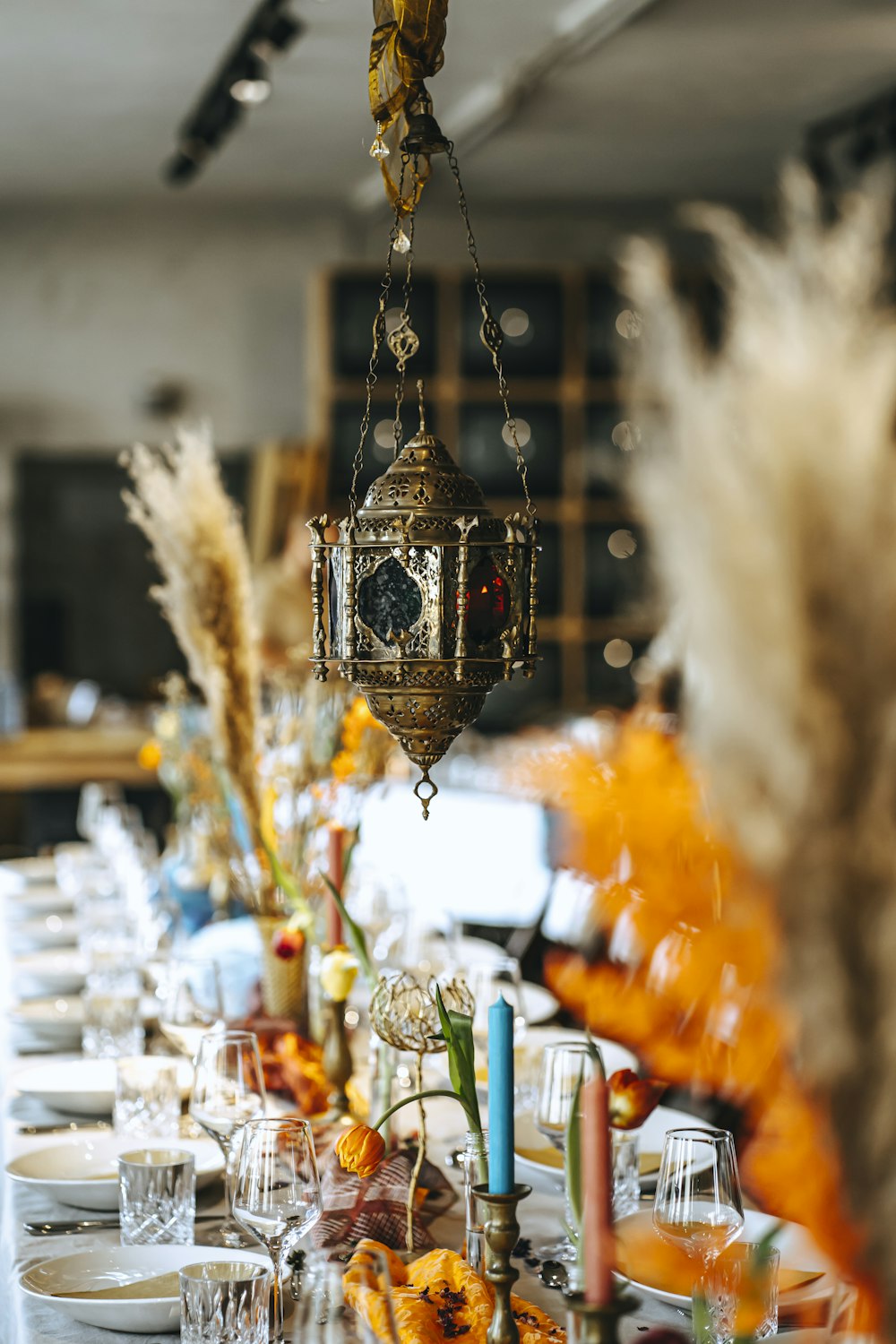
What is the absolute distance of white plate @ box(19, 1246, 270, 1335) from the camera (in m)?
1.27

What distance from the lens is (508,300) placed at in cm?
746

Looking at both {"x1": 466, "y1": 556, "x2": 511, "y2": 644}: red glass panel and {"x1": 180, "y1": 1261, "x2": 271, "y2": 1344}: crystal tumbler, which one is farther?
{"x1": 466, "y1": 556, "x2": 511, "y2": 644}: red glass panel

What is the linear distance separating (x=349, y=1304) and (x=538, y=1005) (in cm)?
158

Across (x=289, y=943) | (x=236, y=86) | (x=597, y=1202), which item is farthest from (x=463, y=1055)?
(x=236, y=86)

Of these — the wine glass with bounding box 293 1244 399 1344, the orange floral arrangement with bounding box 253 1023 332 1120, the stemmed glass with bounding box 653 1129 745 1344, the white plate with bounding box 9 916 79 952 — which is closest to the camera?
the wine glass with bounding box 293 1244 399 1344

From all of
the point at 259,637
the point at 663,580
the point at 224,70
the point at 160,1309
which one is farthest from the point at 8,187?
the point at 663,580

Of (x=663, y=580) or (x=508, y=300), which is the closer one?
(x=663, y=580)

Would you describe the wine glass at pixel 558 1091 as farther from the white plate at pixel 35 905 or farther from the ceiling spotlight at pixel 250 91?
the ceiling spotlight at pixel 250 91

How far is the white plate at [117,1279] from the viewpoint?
1269mm

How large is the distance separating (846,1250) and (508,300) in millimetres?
7118

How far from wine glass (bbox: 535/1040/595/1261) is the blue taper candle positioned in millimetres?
385

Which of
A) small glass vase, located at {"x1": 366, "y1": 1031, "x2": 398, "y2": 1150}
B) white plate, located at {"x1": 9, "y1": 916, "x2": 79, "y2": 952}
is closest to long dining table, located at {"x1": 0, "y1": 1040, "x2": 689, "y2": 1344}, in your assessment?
small glass vase, located at {"x1": 366, "y1": 1031, "x2": 398, "y2": 1150}

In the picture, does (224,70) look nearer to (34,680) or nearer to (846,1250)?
(34,680)

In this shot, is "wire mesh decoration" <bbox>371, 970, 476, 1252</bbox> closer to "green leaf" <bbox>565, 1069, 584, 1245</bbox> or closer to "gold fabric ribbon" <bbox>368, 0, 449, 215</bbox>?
"green leaf" <bbox>565, 1069, 584, 1245</bbox>
